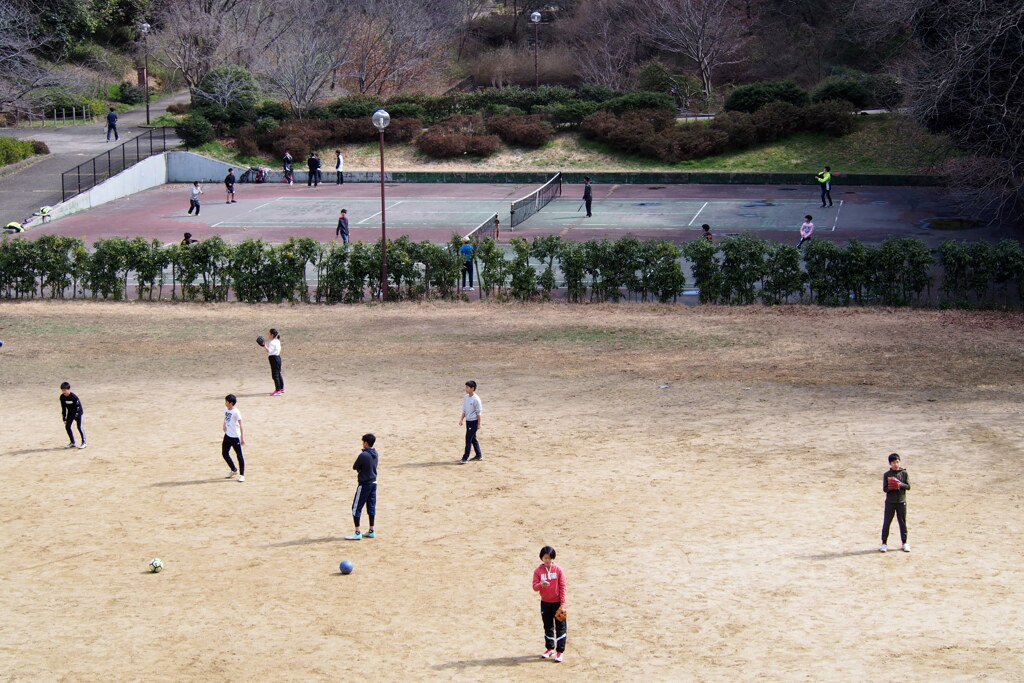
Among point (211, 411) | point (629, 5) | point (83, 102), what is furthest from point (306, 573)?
point (629, 5)

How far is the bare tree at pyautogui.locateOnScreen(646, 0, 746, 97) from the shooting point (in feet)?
205

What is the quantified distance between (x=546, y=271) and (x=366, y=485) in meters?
16.8

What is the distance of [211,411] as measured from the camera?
69.0 ft

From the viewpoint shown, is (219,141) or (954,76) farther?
(219,141)

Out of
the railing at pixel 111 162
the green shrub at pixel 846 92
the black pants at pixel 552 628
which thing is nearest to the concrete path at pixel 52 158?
the railing at pixel 111 162

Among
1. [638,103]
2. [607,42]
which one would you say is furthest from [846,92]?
[607,42]

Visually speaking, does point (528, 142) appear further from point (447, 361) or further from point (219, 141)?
point (447, 361)

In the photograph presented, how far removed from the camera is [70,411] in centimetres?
1861

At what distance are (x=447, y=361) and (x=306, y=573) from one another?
11.2m

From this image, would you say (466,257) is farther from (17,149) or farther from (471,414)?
(17,149)

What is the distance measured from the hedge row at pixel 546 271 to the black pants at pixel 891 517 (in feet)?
51.2

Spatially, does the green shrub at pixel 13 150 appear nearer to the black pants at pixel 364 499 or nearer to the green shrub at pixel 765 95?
the green shrub at pixel 765 95

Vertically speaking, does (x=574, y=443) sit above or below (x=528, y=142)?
below

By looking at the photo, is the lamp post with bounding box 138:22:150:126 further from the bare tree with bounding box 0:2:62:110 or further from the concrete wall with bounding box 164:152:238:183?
the concrete wall with bounding box 164:152:238:183
